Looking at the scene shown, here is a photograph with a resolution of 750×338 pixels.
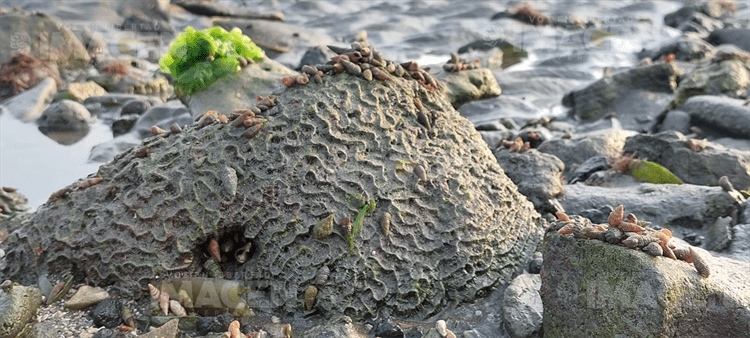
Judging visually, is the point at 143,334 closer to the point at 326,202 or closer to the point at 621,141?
the point at 326,202

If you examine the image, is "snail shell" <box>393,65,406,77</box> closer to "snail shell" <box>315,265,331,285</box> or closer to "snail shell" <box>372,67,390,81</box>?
"snail shell" <box>372,67,390,81</box>

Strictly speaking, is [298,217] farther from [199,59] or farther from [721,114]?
[721,114]

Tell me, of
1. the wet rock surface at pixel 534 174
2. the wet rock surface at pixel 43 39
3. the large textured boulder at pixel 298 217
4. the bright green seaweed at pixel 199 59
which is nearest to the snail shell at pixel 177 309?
the large textured boulder at pixel 298 217

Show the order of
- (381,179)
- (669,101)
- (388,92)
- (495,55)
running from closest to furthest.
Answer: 1. (381,179)
2. (388,92)
3. (669,101)
4. (495,55)

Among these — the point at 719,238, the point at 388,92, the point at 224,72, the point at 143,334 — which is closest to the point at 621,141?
the point at 719,238

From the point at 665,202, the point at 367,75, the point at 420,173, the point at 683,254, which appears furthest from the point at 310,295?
the point at 665,202

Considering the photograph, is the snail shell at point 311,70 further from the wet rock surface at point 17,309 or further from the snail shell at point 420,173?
the wet rock surface at point 17,309

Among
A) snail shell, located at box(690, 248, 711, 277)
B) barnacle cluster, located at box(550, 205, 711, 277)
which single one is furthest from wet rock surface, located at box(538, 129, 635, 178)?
snail shell, located at box(690, 248, 711, 277)
